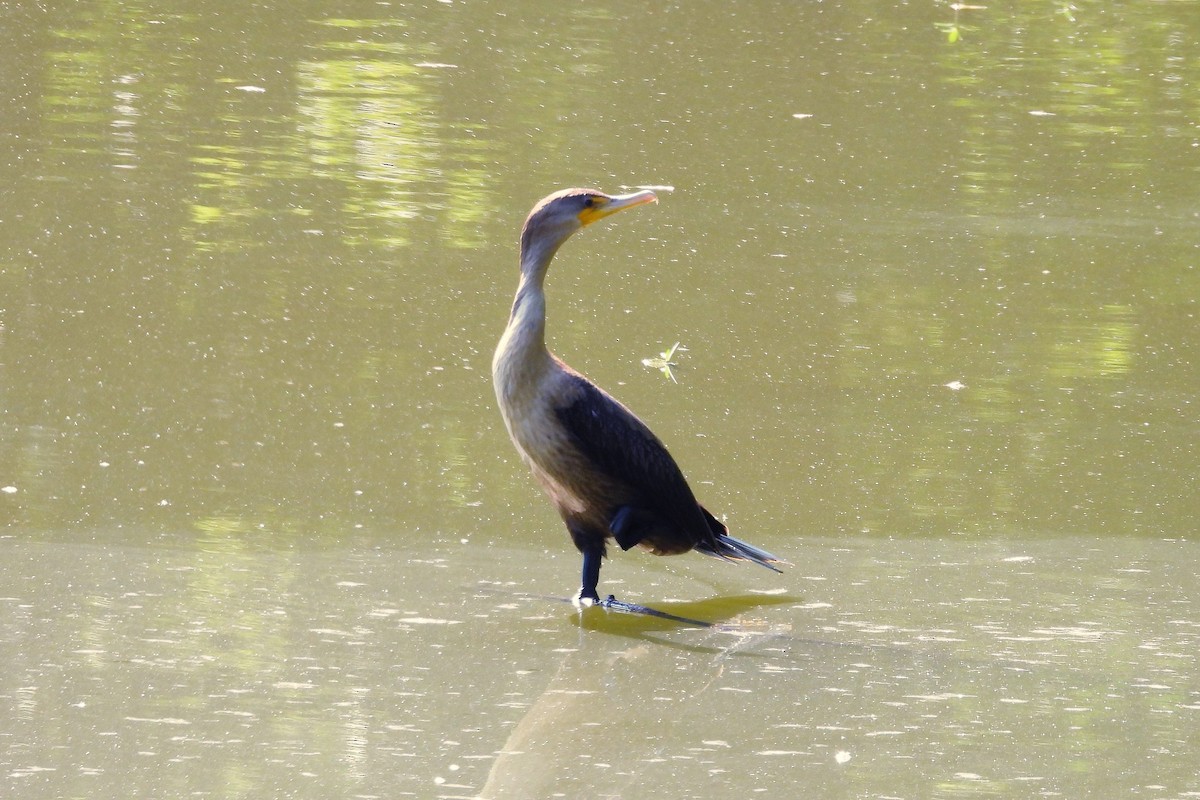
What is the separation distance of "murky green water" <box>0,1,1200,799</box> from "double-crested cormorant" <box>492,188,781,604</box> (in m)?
0.19

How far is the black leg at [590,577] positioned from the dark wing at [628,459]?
170mm

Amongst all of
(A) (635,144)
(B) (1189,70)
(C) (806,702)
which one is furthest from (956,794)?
(B) (1189,70)

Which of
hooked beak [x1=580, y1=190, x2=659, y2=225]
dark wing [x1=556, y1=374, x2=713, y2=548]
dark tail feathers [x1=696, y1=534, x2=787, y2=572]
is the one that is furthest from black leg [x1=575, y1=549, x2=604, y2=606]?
hooked beak [x1=580, y1=190, x2=659, y2=225]

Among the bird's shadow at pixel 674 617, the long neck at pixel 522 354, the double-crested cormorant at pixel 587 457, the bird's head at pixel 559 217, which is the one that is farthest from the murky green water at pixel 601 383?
the bird's head at pixel 559 217

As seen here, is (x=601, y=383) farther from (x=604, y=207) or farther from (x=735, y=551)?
(x=735, y=551)

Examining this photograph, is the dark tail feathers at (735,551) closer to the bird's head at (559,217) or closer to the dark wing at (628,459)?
the dark wing at (628,459)

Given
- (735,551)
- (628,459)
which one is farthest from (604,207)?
(735,551)

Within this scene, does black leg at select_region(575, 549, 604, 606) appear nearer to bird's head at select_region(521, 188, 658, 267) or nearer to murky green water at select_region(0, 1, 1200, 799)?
murky green water at select_region(0, 1, 1200, 799)

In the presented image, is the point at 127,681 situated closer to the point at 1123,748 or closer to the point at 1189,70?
the point at 1123,748

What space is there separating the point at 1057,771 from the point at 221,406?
9.40 ft

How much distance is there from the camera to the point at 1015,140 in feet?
28.6

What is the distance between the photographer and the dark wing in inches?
178

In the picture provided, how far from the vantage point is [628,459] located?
4.55 m

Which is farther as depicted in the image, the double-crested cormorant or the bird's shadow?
the double-crested cormorant
